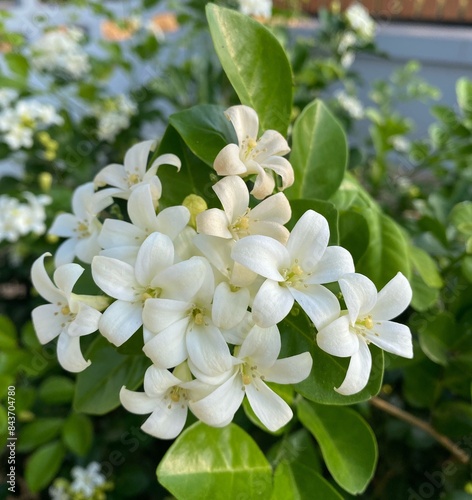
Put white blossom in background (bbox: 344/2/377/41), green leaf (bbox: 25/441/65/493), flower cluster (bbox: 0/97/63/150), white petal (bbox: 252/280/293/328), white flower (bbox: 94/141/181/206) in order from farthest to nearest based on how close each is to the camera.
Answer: white blossom in background (bbox: 344/2/377/41) < flower cluster (bbox: 0/97/63/150) < green leaf (bbox: 25/441/65/493) < white flower (bbox: 94/141/181/206) < white petal (bbox: 252/280/293/328)

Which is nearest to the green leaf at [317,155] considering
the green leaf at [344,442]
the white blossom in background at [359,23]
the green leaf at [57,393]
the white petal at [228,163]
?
the white petal at [228,163]

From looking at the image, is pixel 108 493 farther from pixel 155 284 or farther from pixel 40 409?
pixel 155 284

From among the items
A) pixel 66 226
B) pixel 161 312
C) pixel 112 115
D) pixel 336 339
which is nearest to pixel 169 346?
pixel 161 312

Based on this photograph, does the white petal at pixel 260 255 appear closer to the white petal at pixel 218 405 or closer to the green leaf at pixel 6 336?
the white petal at pixel 218 405

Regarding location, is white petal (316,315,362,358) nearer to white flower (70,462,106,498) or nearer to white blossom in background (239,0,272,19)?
white flower (70,462,106,498)

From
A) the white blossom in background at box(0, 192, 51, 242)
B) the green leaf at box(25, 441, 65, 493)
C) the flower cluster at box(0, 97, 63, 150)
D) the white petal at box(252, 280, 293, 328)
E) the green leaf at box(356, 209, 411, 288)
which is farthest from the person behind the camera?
the flower cluster at box(0, 97, 63, 150)

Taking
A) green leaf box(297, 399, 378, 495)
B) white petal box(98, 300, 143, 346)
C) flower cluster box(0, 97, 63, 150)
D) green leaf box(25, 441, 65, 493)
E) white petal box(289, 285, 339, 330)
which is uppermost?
white petal box(289, 285, 339, 330)

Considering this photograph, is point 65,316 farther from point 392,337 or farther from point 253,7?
point 253,7

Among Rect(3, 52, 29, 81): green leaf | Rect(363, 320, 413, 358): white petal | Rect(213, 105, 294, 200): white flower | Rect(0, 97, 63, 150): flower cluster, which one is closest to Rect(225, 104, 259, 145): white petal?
Rect(213, 105, 294, 200): white flower
